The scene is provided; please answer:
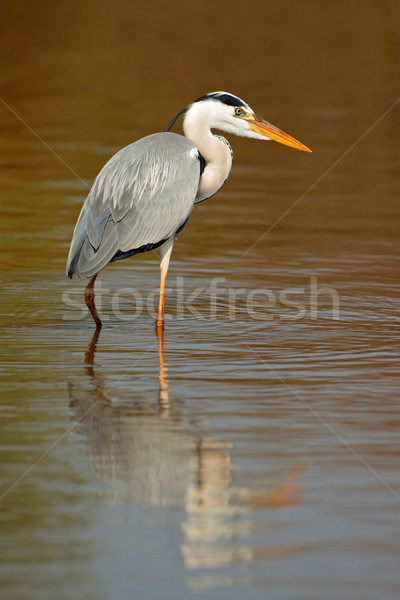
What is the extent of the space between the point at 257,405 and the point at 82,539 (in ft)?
6.91

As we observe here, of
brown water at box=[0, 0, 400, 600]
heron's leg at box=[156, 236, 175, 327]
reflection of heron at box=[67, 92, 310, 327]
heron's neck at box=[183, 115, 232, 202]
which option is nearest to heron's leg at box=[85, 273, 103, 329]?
reflection of heron at box=[67, 92, 310, 327]

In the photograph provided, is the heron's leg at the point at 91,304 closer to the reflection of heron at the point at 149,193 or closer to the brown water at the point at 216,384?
the reflection of heron at the point at 149,193

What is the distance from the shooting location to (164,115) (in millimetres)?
18219

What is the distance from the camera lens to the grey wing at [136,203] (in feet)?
28.6

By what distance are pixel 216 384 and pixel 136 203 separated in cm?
222

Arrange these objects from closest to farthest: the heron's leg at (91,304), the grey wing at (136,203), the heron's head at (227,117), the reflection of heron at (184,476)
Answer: the reflection of heron at (184,476) < the grey wing at (136,203) < the heron's leg at (91,304) < the heron's head at (227,117)

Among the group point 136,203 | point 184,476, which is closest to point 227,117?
point 136,203

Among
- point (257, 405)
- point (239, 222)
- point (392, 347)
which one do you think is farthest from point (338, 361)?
point (239, 222)

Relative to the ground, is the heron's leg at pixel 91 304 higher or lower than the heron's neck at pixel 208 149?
lower

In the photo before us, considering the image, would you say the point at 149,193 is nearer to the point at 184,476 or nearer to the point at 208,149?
the point at 208,149

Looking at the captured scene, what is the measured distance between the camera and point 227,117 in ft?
31.8

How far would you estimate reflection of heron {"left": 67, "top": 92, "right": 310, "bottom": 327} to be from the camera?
8.73 m

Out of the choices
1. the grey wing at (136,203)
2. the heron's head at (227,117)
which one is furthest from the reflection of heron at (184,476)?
the heron's head at (227,117)

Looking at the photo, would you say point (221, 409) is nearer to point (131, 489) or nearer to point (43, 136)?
point (131, 489)
